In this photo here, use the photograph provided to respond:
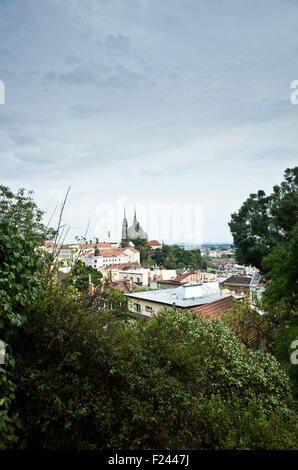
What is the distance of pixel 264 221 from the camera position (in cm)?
1688

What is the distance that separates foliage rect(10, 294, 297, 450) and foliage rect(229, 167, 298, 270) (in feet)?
43.4

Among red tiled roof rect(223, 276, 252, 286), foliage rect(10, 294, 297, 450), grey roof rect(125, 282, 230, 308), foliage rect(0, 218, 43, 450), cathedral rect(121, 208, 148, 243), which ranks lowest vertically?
red tiled roof rect(223, 276, 252, 286)

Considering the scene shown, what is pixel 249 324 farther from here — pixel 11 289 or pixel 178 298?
pixel 11 289

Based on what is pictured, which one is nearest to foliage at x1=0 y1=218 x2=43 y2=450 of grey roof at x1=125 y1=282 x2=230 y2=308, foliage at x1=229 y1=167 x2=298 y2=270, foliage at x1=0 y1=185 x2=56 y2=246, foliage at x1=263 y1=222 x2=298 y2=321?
foliage at x1=0 y1=185 x2=56 y2=246

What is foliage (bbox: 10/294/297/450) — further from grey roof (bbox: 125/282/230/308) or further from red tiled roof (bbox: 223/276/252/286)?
red tiled roof (bbox: 223/276/252/286)

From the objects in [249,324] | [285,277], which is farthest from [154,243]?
[285,277]

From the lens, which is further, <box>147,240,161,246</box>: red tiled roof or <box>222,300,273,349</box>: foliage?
<box>147,240,161,246</box>: red tiled roof

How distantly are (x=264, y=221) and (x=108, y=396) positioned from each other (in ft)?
53.5

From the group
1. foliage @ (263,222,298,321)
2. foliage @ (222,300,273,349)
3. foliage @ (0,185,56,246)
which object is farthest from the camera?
foliage @ (222,300,273,349)

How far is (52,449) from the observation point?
217cm

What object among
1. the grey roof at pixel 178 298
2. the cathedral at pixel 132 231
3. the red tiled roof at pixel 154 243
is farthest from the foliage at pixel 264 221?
the cathedral at pixel 132 231

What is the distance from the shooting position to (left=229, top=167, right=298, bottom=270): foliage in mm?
15438

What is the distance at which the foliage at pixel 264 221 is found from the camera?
1544 cm
